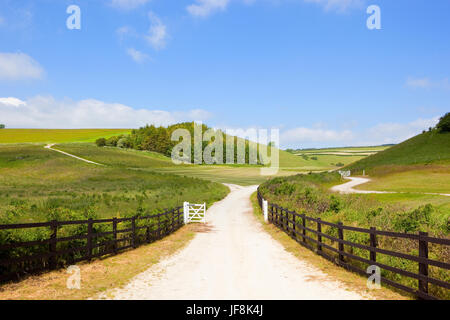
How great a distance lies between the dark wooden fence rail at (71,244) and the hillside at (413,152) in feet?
268

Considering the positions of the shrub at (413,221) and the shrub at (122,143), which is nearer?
the shrub at (413,221)

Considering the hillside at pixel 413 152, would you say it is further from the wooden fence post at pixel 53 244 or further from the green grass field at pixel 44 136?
the green grass field at pixel 44 136

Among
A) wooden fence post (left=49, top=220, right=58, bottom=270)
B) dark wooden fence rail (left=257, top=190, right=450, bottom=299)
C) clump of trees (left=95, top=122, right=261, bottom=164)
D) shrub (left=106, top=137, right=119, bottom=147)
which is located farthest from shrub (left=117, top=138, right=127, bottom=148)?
wooden fence post (left=49, top=220, right=58, bottom=270)

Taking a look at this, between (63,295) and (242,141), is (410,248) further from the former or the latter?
(242,141)

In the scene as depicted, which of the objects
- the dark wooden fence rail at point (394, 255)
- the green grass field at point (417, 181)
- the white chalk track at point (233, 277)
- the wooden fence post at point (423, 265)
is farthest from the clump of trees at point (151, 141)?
the wooden fence post at point (423, 265)

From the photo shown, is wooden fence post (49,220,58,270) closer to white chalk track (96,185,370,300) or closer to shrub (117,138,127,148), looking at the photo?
white chalk track (96,185,370,300)

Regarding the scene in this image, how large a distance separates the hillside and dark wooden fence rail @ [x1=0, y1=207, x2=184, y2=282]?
8171 cm

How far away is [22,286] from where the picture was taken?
9.91m

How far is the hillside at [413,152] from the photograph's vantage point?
9382 centimetres

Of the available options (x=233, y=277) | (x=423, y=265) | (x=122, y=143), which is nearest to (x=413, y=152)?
(x=233, y=277)

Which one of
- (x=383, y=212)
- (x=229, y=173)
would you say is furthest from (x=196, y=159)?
(x=383, y=212)

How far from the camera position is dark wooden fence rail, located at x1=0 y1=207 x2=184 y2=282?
10578 mm

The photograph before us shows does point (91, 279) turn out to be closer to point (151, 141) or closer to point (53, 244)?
point (53, 244)
